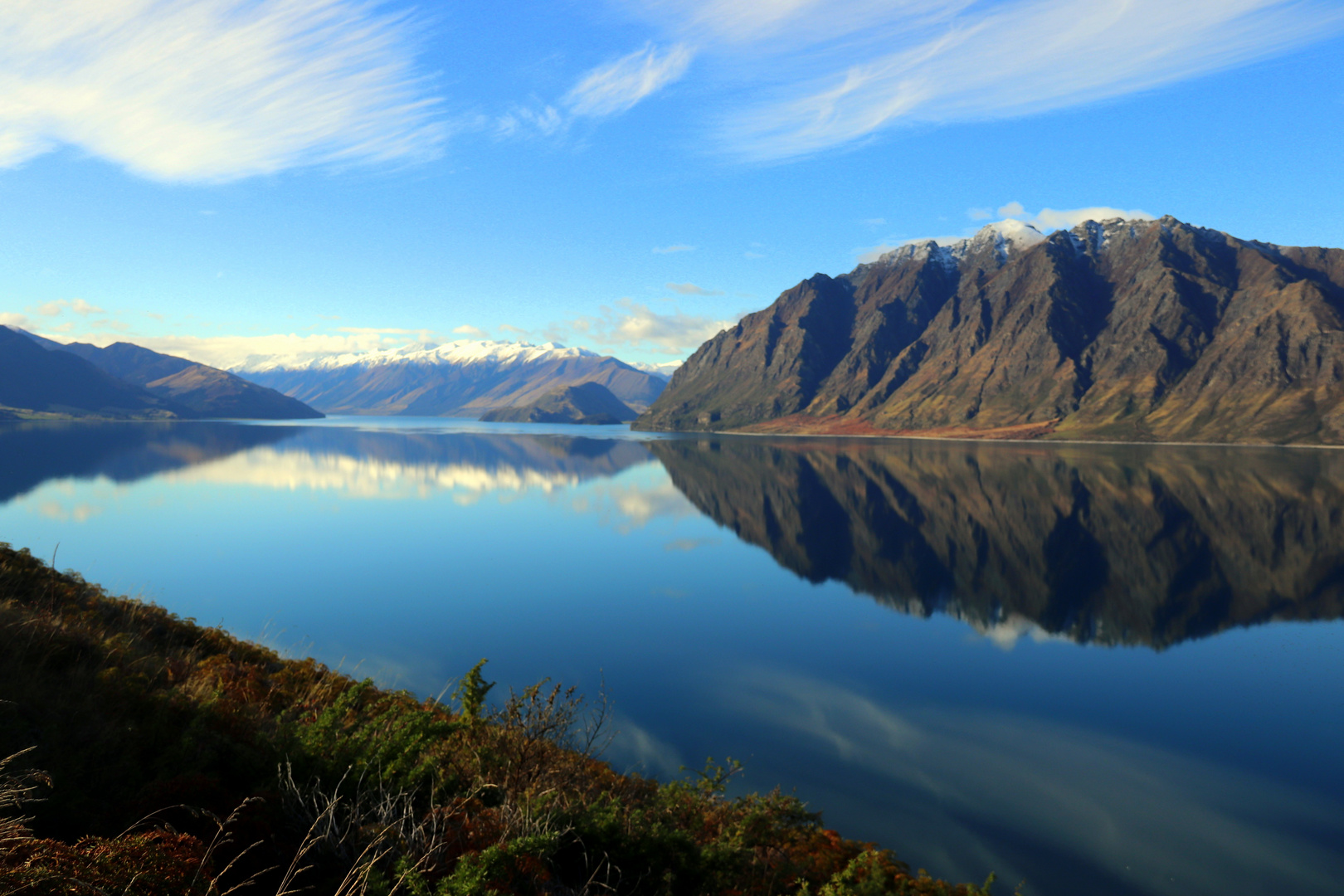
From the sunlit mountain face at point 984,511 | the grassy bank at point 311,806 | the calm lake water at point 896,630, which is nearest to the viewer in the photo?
the grassy bank at point 311,806

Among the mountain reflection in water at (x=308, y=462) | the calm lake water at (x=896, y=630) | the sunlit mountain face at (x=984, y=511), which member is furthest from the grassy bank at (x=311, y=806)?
the mountain reflection in water at (x=308, y=462)

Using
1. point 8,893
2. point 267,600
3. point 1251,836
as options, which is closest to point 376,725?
point 8,893

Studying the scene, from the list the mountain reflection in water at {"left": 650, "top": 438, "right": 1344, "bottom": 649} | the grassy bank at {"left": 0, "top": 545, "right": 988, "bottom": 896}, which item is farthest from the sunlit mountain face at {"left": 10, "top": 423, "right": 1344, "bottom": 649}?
the grassy bank at {"left": 0, "top": 545, "right": 988, "bottom": 896}

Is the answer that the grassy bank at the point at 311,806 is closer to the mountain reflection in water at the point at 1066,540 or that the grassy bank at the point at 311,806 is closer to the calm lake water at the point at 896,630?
the calm lake water at the point at 896,630

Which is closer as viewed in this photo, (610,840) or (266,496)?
(610,840)

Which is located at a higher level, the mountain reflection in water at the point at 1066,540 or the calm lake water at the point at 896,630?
the mountain reflection in water at the point at 1066,540

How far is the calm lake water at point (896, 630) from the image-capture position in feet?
54.0

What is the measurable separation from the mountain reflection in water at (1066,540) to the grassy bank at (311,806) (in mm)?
24251

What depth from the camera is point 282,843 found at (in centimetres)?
691

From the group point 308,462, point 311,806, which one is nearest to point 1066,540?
point 311,806

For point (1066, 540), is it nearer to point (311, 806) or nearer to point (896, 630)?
point (896, 630)

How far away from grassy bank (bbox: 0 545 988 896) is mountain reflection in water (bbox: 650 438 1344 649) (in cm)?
2425

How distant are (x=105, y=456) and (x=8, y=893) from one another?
5353 inches

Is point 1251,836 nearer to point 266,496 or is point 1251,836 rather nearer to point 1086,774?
point 1086,774
